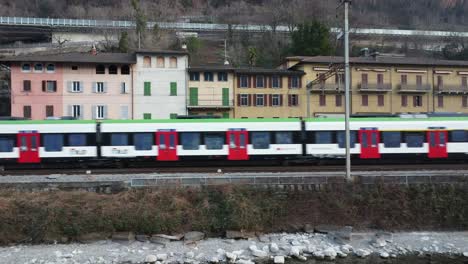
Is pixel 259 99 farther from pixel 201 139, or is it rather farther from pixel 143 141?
pixel 143 141

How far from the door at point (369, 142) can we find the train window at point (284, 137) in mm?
3950

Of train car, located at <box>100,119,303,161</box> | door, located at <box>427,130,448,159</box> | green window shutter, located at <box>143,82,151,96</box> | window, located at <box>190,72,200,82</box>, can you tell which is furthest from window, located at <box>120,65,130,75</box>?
door, located at <box>427,130,448,159</box>

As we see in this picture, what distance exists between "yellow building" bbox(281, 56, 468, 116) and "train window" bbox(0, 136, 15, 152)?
2992cm

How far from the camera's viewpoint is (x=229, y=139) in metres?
22.0

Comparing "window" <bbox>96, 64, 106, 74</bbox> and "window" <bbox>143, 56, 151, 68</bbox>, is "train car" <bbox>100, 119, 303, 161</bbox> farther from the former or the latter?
"window" <bbox>96, 64, 106, 74</bbox>

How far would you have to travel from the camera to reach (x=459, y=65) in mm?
45656

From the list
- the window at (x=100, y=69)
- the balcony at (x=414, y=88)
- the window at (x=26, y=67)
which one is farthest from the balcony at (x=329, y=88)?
the window at (x=26, y=67)

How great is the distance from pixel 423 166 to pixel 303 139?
6.59 metres

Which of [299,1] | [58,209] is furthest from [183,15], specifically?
[58,209]

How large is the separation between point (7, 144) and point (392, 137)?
2110 centimetres

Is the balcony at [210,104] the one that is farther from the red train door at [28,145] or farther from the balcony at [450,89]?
the balcony at [450,89]

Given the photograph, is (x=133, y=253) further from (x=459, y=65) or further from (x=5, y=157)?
(x=459, y=65)

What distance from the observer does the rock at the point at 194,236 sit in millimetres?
14406

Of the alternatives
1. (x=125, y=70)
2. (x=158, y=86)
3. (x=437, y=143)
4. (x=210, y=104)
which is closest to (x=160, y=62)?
(x=158, y=86)
